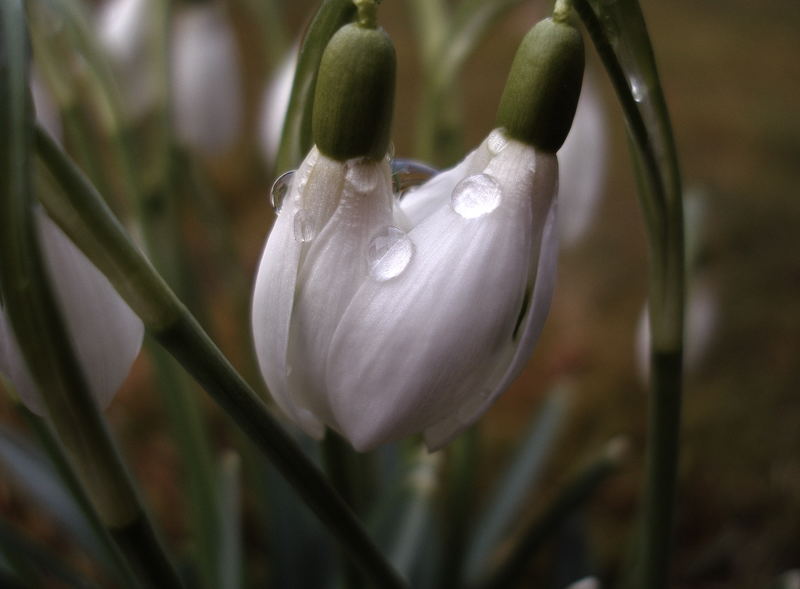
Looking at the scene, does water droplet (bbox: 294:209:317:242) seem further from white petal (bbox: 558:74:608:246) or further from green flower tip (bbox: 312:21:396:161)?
white petal (bbox: 558:74:608:246)

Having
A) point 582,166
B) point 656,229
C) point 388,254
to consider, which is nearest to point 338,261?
point 388,254

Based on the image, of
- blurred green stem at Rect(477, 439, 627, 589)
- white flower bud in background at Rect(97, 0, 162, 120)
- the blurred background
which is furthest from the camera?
the blurred background

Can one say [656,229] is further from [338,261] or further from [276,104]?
[276,104]

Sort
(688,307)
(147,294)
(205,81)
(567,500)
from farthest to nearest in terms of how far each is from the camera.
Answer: (205,81) → (688,307) → (567,500) → (147,294)

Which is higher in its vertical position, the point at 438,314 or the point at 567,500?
the point at 438,314

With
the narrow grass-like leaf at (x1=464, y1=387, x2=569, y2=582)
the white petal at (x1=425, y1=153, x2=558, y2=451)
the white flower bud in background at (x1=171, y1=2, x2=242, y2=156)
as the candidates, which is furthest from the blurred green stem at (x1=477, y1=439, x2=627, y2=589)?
the white flower bud in background at (x1=171, y1=2, x2=242, y2=156)

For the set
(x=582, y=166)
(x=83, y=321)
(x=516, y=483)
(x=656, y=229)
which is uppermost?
(x=83, y=321)
